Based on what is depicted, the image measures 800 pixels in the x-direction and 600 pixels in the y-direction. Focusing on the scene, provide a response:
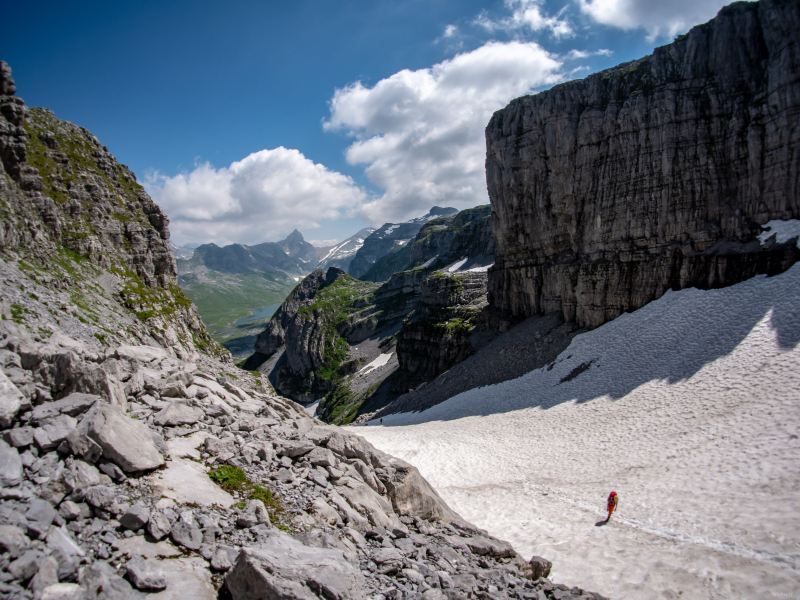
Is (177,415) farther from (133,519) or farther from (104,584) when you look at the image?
(104,584)

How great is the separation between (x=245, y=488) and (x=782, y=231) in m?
41.4

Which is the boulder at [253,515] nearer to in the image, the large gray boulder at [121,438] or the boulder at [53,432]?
the large gray boulder at [121,438]

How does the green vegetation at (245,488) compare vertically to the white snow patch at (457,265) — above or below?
below

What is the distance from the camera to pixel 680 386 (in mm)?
25047

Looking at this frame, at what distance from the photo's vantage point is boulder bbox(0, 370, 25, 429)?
22.9 ft

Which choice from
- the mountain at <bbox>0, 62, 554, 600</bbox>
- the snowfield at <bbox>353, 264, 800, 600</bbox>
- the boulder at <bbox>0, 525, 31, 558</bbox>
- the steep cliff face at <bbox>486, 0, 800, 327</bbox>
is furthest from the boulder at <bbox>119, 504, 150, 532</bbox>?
the steep cliff face at <bbox>486, 0, 800, 327</bbox>

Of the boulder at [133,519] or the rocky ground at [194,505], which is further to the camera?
the boulder at [133,519]

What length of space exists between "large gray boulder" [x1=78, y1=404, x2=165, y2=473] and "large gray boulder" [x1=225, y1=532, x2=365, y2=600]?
3.13 meters

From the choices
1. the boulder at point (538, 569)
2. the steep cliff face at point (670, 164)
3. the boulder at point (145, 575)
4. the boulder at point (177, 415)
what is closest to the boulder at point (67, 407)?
the boulder at point (177, 415)

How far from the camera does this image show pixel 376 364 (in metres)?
111

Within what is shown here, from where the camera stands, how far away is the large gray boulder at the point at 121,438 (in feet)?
24.8

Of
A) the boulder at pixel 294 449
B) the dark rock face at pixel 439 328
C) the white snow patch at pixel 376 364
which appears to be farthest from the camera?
the white snow patch at pixel 376 364

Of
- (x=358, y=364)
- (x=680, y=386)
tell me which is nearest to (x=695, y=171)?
(x=680, y=386)

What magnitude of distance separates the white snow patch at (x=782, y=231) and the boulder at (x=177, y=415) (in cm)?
4100
